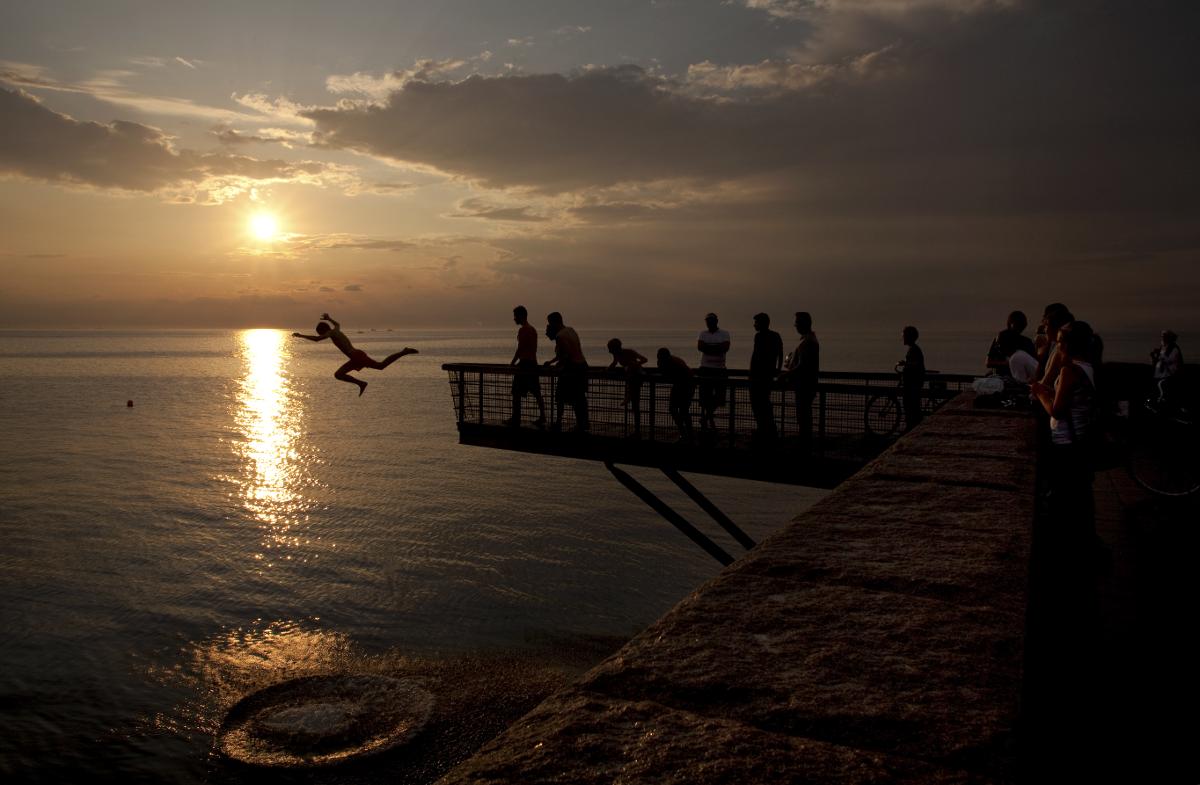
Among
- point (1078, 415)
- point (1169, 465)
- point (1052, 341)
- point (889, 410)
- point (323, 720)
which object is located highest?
point (1052, 341)

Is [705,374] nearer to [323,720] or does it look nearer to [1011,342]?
[1011,342]

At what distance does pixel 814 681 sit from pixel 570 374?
1323 centimetres

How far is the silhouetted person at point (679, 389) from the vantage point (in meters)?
14.2

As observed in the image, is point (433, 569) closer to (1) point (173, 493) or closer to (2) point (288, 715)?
(2) point (288, 715)

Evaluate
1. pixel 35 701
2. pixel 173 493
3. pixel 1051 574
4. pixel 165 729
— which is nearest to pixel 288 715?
pixel 165 729

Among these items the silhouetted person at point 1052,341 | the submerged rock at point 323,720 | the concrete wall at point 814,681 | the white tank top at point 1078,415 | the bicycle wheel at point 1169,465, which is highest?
the silhouetted person at point 1052,341

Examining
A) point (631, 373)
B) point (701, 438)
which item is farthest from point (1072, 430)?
point (631, 373)

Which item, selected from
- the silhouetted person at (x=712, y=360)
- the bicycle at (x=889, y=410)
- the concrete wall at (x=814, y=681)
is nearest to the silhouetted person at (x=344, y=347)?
the silhouetted person at (x=712, y=360)

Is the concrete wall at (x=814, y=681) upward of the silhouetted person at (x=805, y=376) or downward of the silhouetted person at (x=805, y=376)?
downward

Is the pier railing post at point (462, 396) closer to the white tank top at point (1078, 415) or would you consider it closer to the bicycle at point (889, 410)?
the bicycle at point (889, 410)

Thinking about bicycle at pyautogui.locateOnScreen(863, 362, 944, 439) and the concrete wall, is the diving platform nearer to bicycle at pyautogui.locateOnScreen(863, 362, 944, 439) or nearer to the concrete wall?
bicycle at pyautogui.locateOnScreen(863, 362, 944, 439)

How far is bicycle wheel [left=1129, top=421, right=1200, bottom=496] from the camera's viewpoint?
11.0 meters

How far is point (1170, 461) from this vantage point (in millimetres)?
11703

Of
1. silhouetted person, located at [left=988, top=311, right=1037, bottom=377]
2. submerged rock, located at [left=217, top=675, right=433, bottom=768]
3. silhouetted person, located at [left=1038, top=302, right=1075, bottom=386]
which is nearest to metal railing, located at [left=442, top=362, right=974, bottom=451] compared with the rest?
silhouetted person, located at [left=988, top=311, right=1037, bottom=377]
